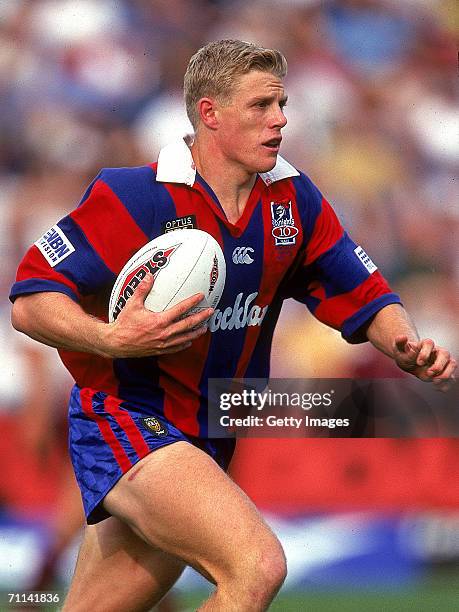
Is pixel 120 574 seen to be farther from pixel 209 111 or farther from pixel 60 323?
pixel 209 111

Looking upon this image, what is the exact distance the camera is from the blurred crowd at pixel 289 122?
4.77m

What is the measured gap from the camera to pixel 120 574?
11.0ft

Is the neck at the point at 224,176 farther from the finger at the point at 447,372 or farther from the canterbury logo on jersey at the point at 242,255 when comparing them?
the finger at the point at 447,372

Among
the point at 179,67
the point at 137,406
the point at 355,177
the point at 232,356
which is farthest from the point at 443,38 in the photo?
the point at 137,406

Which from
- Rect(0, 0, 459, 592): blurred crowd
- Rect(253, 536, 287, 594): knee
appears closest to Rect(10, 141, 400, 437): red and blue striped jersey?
Rect(253, 536, 287, 594): knee

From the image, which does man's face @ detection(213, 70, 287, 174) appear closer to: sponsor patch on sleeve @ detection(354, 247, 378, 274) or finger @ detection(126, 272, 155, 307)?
sponsor patch on sleeve @ detection(354, 247, 378, 274)

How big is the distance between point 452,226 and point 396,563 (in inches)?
56.3

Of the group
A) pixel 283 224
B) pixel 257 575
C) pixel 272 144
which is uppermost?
pixel 272 144

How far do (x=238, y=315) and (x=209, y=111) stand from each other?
2.05ft

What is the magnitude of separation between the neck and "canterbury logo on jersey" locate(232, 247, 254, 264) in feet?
0.30

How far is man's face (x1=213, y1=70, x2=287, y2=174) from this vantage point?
11.1 feet

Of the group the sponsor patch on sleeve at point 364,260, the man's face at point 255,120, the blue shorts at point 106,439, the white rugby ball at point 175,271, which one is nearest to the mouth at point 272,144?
the man's face at point 255,120

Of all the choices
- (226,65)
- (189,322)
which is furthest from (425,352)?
Result: (226,65)

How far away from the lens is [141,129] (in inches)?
188
